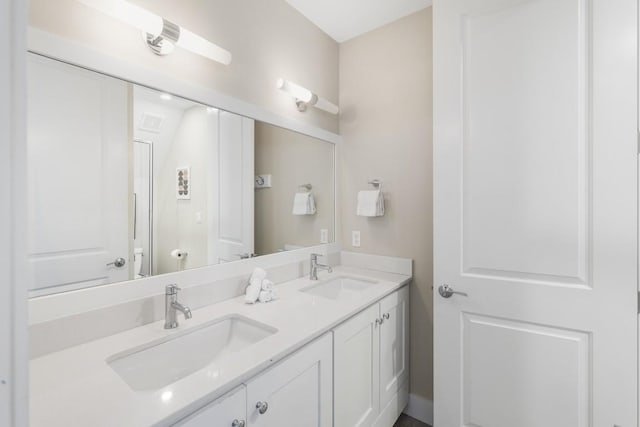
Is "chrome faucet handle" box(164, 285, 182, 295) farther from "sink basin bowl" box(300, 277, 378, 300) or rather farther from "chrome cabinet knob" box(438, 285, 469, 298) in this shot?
"chrome cabinet knob" box(438, 285, 469, 298)

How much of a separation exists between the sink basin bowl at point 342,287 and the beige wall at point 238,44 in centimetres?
107

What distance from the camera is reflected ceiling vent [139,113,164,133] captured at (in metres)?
1.18

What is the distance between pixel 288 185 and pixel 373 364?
1.13m

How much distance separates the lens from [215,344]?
117 centimetres

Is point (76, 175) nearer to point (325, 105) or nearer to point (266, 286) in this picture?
point (266, 286)

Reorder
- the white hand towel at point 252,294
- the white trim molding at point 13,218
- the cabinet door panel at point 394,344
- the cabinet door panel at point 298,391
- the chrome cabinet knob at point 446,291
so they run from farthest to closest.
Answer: the cabinet door panel at point 394,344
the chrome cabinet knob at point 446,291
the white hand towel at point 252,294
the cabinet door panel at point 298,391
the white trim molding at point 13,218

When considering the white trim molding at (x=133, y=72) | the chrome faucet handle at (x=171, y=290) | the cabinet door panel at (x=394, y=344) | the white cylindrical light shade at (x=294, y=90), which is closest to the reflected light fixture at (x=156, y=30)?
the white trim molding at (x=133, y=72)

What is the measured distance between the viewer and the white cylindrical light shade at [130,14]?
97 centimetres

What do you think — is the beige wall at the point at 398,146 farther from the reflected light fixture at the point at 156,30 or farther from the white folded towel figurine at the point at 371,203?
the reflected light fixture at the point at 156,30

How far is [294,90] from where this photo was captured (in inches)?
66.8

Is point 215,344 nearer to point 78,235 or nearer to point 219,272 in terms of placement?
point 219,272

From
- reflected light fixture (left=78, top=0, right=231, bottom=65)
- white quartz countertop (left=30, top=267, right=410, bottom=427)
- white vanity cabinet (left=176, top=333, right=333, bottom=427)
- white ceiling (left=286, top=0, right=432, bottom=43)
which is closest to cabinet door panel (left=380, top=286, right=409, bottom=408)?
white quartz countertop (left=30, top=267, right=410, bottom=427)

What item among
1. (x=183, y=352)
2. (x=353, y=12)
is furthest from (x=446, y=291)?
(x=353, y=12)

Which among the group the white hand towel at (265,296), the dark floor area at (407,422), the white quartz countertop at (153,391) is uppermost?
the white hand towel at (265,296)
